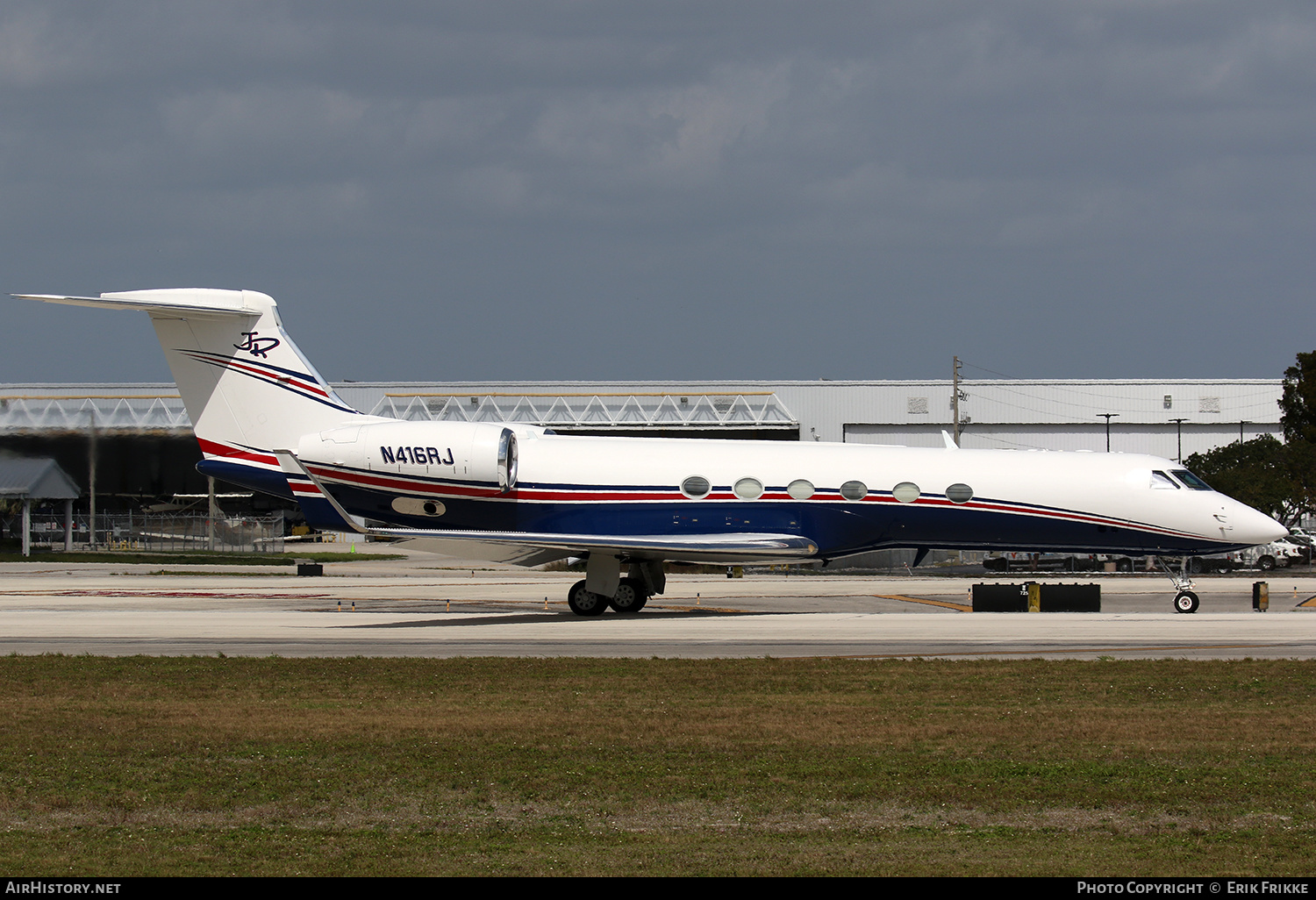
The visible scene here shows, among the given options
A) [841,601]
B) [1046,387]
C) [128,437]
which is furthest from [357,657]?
[1046,387]

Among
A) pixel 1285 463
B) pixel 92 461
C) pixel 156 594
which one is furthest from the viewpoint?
pixel 1285 463

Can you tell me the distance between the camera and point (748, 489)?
24.3 m

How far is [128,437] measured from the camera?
55188mm

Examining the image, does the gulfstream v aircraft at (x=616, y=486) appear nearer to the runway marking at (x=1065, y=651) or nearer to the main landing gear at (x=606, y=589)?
the main landing gear at (x=606, y=589)

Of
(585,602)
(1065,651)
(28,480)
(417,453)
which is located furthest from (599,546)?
(28,480)

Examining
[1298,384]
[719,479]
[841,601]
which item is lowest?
[841,601]

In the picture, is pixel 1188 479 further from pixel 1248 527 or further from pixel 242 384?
pixel 242 384

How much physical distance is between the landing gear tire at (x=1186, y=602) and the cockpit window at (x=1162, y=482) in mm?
2050

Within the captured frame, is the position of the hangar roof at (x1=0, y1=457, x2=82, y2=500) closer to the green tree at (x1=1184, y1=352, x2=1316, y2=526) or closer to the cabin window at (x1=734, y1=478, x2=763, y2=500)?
the cabin window at (x1=734, y1=478, x2=763, y2=500)

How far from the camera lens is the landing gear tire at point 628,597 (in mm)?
24547

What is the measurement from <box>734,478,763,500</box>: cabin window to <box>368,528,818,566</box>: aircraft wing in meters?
0.72

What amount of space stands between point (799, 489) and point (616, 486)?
352cm
